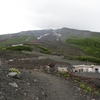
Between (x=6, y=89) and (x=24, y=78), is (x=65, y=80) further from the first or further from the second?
(x=6, y=89)

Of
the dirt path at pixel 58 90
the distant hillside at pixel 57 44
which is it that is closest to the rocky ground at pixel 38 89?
the dirt path at pixel 58 90

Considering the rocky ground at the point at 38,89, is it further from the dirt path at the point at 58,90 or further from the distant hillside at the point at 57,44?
the distant hillside at the point at 57,44

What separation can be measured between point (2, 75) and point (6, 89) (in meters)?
2.67

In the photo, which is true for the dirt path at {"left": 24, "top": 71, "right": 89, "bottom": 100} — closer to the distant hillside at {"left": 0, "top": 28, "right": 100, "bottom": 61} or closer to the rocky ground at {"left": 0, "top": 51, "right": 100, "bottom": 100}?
the rocky ground at {"left": 0, "top": 51, "right": 100, "bottom": 100}

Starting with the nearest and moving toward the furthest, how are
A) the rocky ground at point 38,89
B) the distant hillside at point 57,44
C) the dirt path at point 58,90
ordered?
the rocky ground at point 38,89
the dirt path at point 58,90
the distant hillside at point 57,44

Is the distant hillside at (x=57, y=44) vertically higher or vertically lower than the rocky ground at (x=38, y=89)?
lower

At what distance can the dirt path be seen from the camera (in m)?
13.9

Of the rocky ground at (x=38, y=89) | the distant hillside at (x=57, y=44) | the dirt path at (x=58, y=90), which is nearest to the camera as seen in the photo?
the rocky ground at (x=38, y=89)

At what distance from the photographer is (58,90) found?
1545cm

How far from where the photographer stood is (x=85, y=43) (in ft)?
305

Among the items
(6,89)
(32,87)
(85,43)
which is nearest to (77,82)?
(32,87)

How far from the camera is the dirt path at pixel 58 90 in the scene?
1386 centimetres

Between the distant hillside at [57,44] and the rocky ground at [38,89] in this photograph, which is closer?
the rocky ground at [38,89]

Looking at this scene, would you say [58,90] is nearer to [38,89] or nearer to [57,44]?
[38,89]
